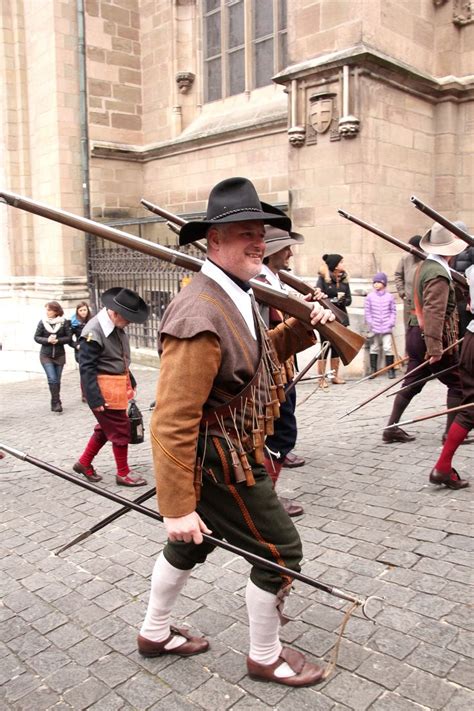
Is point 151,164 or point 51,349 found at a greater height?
point 151,164

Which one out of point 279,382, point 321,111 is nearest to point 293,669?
point 279,382

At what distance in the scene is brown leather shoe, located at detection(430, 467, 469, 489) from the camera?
4.96 metres

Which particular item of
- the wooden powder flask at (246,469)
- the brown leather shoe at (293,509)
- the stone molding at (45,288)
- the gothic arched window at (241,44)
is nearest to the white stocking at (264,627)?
the wooden powder flask at (246,469)

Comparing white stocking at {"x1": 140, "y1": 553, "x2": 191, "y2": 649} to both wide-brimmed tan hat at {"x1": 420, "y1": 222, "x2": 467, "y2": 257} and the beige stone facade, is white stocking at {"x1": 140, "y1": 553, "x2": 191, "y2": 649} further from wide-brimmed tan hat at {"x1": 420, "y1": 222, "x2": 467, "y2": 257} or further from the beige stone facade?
the beige stone facade

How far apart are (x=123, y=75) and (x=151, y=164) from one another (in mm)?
2074

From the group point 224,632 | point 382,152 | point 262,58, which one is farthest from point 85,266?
point 224,632

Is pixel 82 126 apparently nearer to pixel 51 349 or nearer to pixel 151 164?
pixel 151 164

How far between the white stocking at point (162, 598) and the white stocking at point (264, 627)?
31 centimetres

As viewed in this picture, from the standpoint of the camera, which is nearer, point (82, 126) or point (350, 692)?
point (350, 692)

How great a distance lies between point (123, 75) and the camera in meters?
15.6

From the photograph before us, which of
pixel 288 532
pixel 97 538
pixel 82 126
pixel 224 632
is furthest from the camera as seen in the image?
pixel 82 126

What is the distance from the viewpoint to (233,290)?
8.67 ft

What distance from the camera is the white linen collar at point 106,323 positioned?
18.3 ft

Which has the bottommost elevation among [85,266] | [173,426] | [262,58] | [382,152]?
[173,426]
